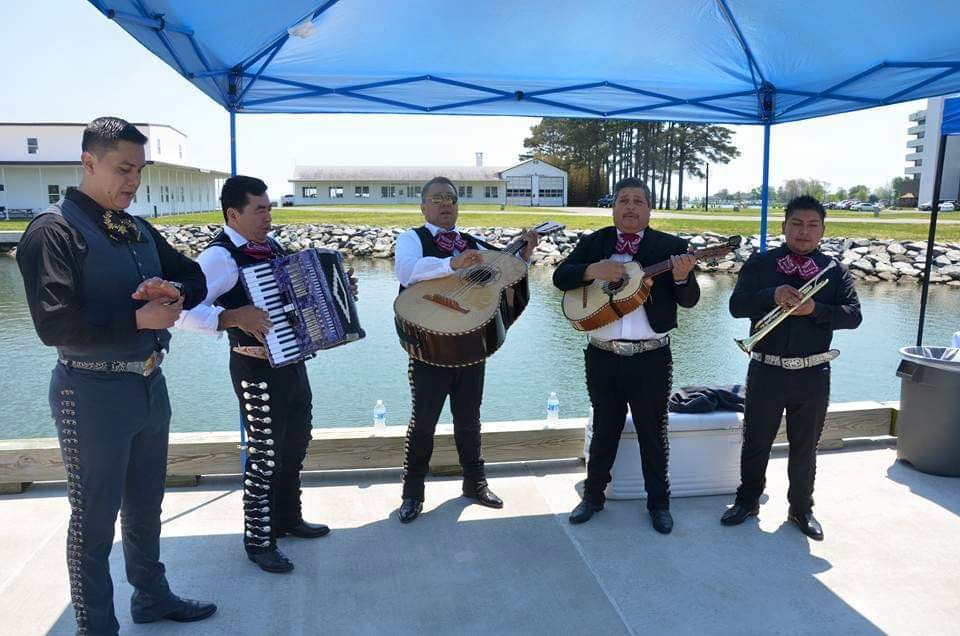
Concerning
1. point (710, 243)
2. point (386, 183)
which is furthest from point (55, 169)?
point (710, 243)

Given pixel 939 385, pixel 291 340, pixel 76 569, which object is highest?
pixel 291 340

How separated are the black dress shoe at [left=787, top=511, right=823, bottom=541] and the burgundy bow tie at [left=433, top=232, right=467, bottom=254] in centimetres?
247

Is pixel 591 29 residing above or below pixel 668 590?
above

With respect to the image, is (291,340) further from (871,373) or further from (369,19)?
(871,373)

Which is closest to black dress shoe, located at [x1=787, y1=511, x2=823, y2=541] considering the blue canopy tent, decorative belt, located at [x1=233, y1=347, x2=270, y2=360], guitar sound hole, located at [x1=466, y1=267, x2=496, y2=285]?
guitar sound hole, located at [x1=466, y1=267, x2=496, y2=285]

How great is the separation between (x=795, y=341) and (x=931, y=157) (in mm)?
48834

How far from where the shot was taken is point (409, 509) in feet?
12.9

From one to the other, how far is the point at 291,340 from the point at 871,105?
14.6 ft

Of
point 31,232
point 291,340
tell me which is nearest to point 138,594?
point 291,340

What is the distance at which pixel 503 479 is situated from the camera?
4543mm

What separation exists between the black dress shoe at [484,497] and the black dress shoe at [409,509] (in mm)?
350

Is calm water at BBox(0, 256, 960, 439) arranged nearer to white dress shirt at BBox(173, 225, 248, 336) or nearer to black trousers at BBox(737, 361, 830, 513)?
black trousers at BBox(737, 361, 830, 513)

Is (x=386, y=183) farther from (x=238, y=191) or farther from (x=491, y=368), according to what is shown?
(x=238, y=191)

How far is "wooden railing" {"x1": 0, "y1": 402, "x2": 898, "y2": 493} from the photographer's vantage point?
13.6ft
